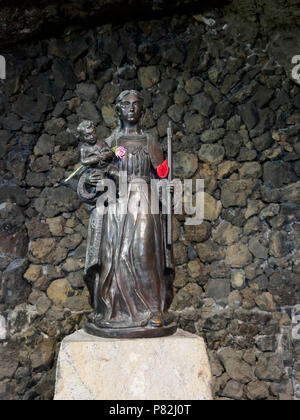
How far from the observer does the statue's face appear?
3252 millimetres

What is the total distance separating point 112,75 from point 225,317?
2.27m

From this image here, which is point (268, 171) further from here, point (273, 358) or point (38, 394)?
point (38, 394)

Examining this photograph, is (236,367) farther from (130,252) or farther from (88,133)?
(88,133)

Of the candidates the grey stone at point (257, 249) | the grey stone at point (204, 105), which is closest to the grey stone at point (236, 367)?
the grey stone at point (257, 249)

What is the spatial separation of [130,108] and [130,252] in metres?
0.94

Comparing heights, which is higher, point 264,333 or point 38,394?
point 264,333

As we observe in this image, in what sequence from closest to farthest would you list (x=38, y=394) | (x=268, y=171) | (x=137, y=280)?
(x=137, y=280) → (x=38, y=394) → (x=268, y=171)

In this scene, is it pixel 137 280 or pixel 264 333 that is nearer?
pixel 137 280

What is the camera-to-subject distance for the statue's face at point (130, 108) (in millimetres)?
3252

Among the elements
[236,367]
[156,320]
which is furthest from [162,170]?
[236,367]

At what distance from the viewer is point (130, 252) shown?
3029 mm

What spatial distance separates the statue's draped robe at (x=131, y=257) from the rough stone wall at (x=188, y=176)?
1.04 metres

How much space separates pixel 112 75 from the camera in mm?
4383

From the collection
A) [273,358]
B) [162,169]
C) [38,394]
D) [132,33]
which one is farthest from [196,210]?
[38,394]
